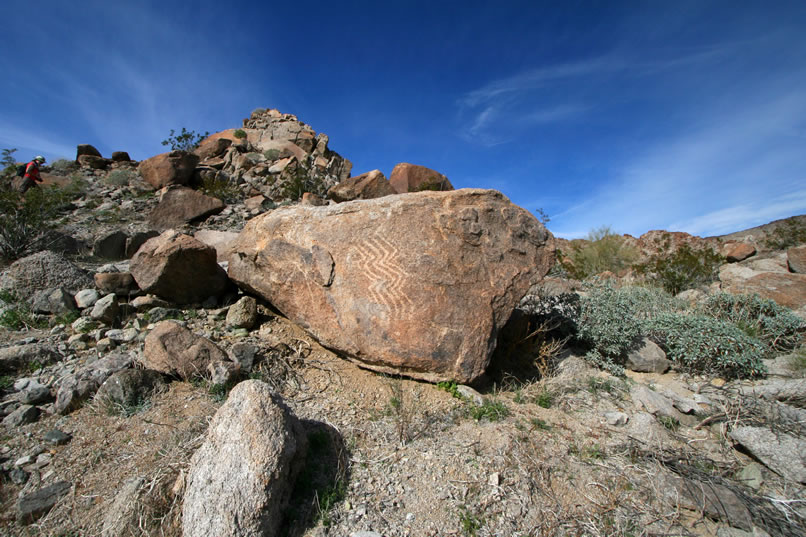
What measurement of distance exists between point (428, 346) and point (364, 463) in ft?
3.83

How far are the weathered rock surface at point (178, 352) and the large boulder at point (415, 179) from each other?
854 cm

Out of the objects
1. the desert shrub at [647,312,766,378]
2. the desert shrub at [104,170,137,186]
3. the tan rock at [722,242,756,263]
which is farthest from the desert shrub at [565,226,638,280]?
the desert shrub at [104,170,137,186]

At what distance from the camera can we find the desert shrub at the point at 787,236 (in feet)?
35.8

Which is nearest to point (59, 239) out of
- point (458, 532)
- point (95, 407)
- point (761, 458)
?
point (95, 407)

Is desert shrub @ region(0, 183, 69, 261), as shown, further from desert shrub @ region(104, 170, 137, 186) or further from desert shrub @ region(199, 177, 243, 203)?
desert shrub @ region(104, 170, 137, 186)

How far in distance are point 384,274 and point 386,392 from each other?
3.75 ft

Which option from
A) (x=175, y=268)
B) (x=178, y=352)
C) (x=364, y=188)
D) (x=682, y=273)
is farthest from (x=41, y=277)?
(x=682, y=273)

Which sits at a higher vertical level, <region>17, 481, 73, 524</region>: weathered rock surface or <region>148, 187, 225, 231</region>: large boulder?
<region>148, 187, 225, 231</region>: large boulder

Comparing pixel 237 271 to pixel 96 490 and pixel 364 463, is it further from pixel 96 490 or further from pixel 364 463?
pixel 364 463

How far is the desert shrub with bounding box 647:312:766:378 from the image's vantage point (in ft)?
14.1

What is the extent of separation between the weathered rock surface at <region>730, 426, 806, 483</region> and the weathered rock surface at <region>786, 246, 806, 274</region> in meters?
7.54

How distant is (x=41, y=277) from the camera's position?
4.92 m

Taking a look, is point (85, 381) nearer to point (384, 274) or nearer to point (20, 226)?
point (384, 274)

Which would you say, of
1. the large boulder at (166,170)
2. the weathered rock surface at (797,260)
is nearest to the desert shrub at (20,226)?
the large boulder at (166,170)
